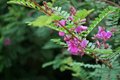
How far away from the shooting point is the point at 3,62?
3441 mm

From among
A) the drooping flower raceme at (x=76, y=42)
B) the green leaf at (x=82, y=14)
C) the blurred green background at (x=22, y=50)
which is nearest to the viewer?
the green leaf at (x=82, y=14)

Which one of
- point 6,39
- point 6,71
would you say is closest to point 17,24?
point 6,39

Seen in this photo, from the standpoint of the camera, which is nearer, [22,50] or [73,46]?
[73,46]

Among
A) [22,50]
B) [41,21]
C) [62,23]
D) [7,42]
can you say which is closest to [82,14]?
[62,23]

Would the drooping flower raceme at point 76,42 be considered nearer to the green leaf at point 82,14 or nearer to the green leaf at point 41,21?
the green leaf at point 82,14

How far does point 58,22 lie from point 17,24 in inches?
79.8

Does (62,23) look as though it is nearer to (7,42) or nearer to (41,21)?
(41,21)

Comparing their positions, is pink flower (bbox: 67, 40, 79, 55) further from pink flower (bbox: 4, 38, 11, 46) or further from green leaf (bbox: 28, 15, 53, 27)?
pink flower (bbox: 4, 38, 11, 46)

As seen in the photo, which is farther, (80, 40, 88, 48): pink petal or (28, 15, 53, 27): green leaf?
(80, 40, 88, 48): pink petal

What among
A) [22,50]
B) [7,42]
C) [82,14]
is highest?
[82,14]

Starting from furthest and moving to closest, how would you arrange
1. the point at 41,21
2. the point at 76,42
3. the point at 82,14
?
1. the point at 76,42
2. the point at 82,14
3. the point at 41,21

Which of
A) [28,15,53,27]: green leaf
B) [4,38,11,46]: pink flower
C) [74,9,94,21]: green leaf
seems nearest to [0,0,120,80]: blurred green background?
[4,38,11,46]: pink flower

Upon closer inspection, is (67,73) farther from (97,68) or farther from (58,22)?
(58,22)

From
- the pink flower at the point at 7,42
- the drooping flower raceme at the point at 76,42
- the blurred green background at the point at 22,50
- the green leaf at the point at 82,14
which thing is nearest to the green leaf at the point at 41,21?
the green leaf at the point at 82,14
